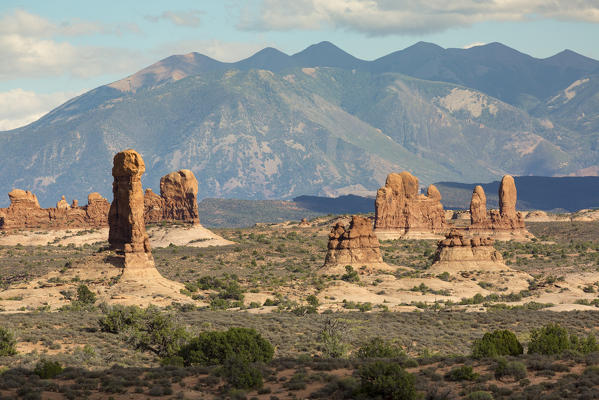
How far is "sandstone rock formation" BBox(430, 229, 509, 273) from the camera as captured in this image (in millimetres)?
97812

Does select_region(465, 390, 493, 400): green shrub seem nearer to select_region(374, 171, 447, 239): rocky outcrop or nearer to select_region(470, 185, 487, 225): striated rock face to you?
select_region(374, 171, 447, 239): rocky outcrop

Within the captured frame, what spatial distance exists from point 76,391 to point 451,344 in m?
26.5

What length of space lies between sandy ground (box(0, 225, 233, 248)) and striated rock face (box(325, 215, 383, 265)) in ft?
168

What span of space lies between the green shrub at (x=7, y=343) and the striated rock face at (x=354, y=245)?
47.5 meters

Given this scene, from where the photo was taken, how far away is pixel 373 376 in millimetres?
36406

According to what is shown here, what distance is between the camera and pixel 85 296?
237 ft

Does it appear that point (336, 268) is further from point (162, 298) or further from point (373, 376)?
point (373, 376)

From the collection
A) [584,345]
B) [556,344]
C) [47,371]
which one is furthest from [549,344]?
[47,371]

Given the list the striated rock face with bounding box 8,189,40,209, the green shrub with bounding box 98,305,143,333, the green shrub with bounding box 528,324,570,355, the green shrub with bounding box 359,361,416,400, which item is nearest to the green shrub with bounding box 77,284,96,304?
the green shrub with bounding box 98,305,143,333

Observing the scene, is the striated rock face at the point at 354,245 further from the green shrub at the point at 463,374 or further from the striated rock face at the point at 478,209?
the striated rock face at the point at 478,209

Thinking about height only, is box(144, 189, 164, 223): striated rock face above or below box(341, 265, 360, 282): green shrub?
above

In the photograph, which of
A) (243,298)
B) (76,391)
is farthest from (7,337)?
(243,298)

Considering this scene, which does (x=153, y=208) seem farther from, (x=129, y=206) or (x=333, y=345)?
(x=333, y=345)

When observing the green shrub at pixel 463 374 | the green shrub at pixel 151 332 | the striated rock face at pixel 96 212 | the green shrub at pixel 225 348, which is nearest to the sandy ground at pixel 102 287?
the green shrub at pixel 151 332
